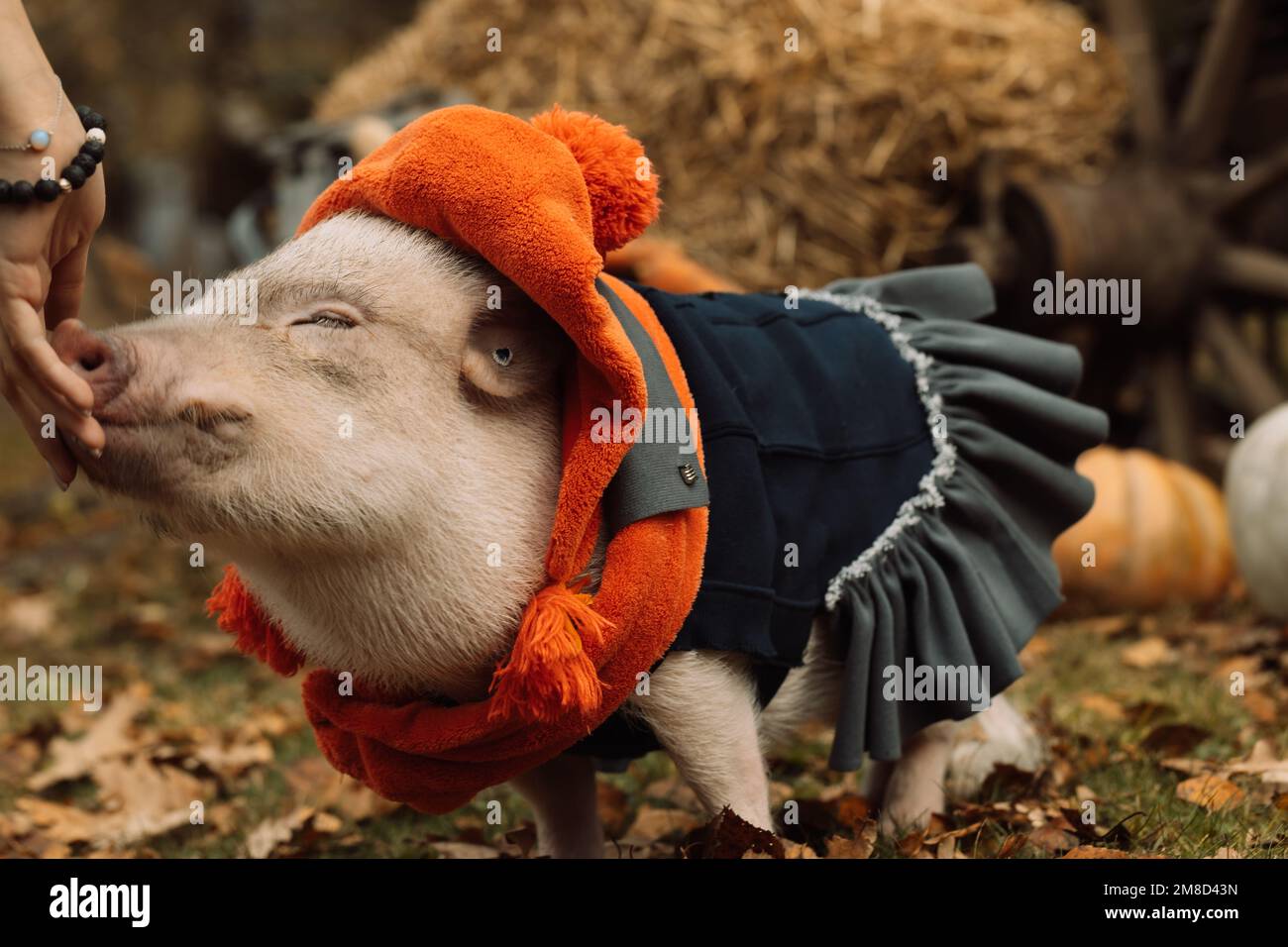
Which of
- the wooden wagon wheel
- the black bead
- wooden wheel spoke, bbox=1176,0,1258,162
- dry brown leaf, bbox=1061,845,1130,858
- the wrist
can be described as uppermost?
wooden wheel spoke, bbox=1176,0,1258,162

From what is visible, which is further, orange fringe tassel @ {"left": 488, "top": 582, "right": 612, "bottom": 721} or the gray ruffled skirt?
the gray ruffled skirt

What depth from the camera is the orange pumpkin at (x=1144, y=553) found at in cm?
388

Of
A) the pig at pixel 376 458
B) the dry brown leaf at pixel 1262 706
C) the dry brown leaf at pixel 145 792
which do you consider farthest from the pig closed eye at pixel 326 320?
the dry brown leaf at pixel 1262 706

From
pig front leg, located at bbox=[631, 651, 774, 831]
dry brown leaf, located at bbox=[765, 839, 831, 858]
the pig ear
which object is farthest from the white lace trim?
the pig ear

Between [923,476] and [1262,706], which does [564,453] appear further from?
[1262,706]

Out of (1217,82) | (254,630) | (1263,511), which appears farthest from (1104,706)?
(1217,82)

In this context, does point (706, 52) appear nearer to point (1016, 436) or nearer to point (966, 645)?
point (1016, 436)

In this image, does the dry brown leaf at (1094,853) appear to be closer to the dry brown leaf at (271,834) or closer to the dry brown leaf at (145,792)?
the dry brown leaf at (271,834)

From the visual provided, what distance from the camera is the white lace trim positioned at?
6.52 ft

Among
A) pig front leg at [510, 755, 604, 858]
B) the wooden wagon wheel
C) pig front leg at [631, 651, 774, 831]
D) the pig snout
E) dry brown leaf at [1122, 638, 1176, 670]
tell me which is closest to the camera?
the pig snout

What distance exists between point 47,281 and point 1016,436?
1521mm

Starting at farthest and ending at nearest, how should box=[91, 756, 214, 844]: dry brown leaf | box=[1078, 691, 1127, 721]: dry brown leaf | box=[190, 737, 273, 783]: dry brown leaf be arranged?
box=[190, 737, 273, 783]: dry brown leaf
box=[1078, 691, 1127, 721]: dry brown leaf
box=[91, 756, 214, 844]: dry brown leaf

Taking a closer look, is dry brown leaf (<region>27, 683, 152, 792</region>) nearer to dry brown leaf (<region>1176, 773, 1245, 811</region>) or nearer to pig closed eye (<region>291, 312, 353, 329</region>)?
pig closed eye (<region>291, 312, 353, 329</region>)

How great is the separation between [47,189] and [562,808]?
120cm
